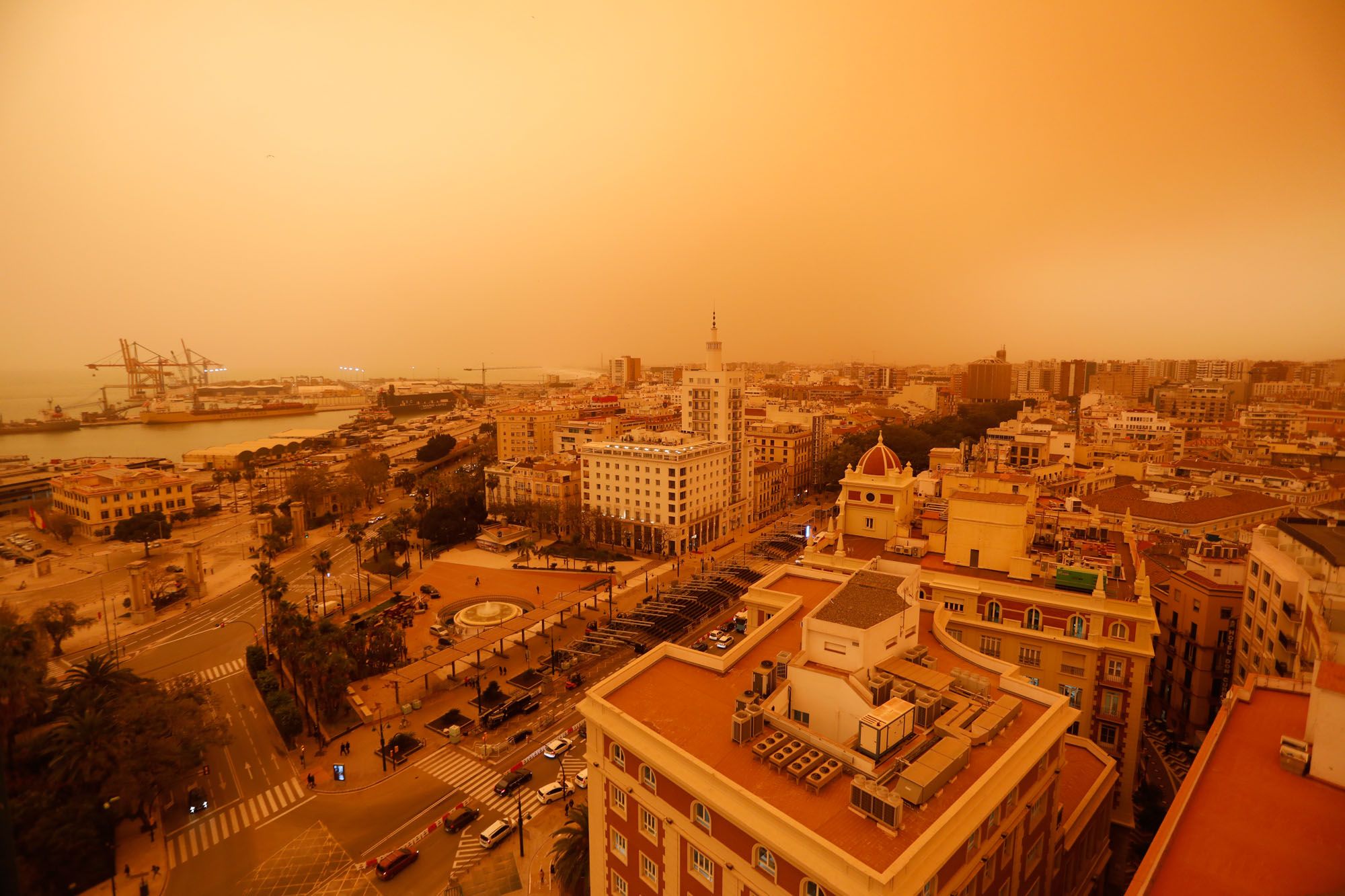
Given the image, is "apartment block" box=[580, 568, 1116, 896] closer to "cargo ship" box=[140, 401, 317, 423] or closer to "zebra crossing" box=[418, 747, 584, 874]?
"zebra crossing" box=[418, 747, 584, 874]

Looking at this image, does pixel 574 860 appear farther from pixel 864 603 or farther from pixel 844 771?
pixel 864 603

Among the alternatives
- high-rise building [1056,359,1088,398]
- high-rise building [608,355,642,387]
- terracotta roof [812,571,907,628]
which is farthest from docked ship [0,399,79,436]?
high-rise building [608,355,642,387]

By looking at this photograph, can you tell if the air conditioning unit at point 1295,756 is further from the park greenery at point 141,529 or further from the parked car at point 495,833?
the park greenery at point 141,529

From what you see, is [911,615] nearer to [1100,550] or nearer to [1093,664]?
[1093,664]

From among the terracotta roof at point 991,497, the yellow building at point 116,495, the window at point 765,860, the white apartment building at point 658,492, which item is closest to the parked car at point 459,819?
the window at point 765,860

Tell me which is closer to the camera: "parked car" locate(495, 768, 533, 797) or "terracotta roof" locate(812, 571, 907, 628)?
"terracotta roof" locate(812, 571, 907, 628)

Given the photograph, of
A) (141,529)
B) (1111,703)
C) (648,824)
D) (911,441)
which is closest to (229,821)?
(648,824)
